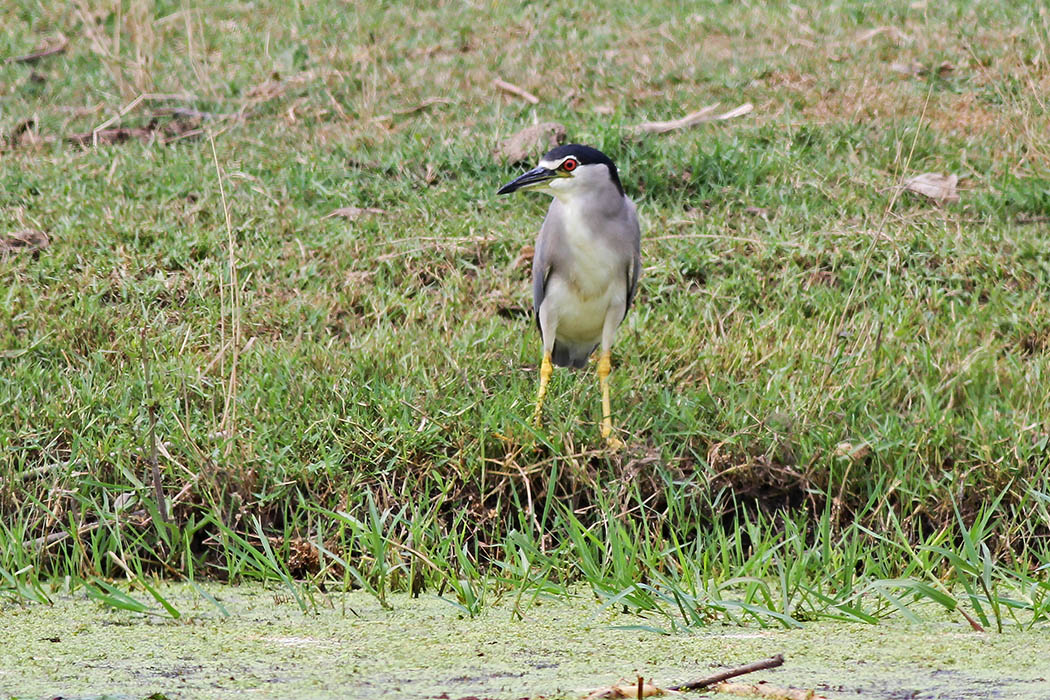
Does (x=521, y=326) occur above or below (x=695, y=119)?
below

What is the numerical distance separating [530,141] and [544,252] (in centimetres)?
244

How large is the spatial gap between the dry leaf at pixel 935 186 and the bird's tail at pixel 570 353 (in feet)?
8.25

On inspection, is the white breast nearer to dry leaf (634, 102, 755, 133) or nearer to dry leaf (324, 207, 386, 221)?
dry leaf (324, 207, 386, 221)

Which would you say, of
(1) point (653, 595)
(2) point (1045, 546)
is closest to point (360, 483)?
(1) point (653, 595)

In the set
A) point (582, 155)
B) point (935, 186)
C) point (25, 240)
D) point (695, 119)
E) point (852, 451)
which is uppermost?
point (582, 155)

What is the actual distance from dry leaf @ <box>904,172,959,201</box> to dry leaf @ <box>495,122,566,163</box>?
1.92 metres

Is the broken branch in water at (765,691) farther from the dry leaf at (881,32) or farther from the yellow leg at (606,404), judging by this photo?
the dry leaf at (881,32)

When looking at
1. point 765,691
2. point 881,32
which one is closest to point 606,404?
point 765,691

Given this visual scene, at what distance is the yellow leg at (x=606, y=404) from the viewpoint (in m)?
4.44

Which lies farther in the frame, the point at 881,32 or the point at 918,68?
the point at 881,32

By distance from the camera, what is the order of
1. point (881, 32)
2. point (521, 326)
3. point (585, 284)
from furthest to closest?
point (881, 32) < point (521, 326) < point (585, 284)

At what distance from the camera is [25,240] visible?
6305 millimetres

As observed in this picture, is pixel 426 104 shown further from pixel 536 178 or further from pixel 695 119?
pixel 536 178

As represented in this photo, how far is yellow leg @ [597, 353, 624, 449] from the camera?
14.6 feet
